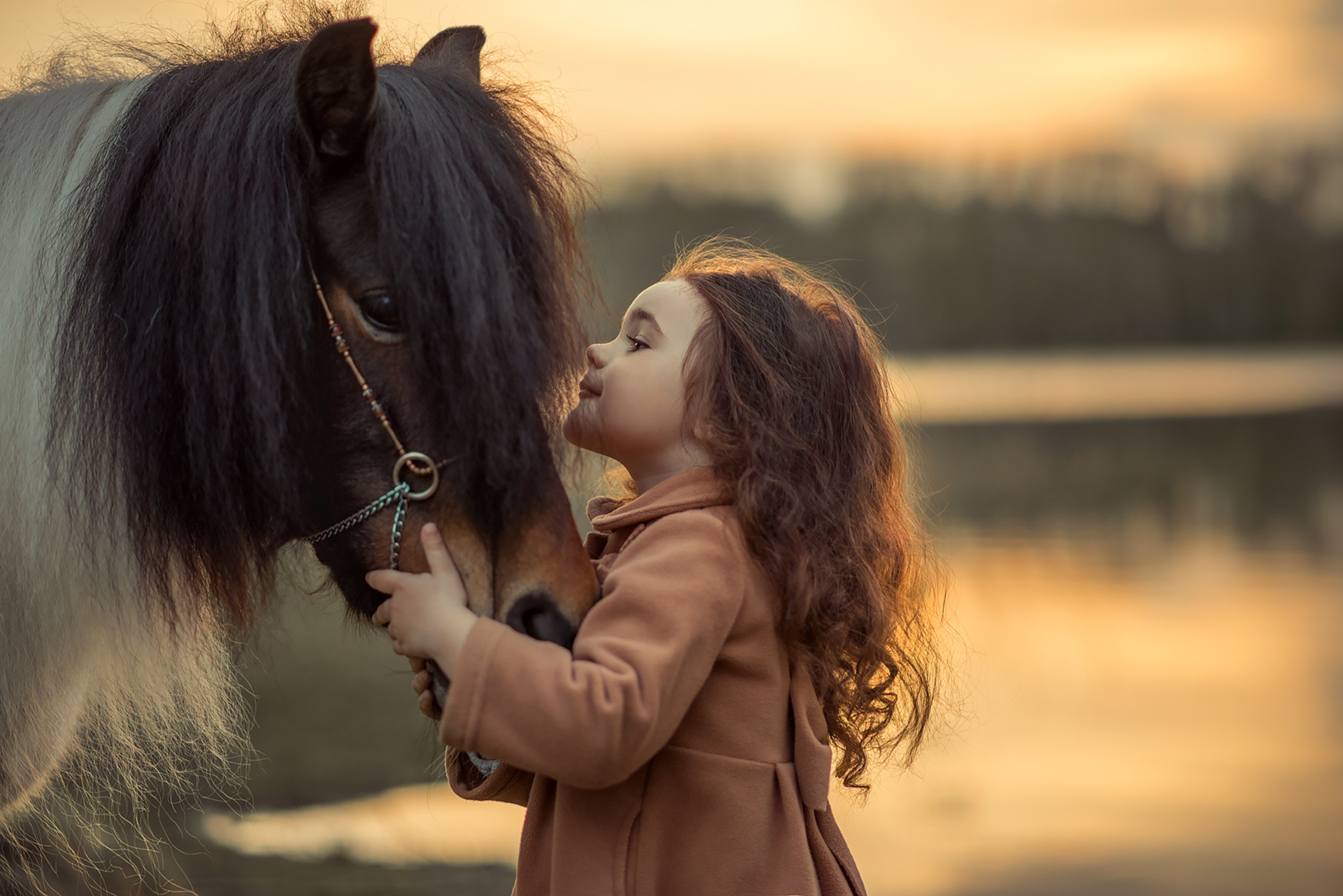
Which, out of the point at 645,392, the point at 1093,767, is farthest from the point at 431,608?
the point at 1093,767

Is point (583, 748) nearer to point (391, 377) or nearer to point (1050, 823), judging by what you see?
point (391, 377)

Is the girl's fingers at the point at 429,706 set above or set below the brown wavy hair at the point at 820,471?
below

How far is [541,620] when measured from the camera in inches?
69.5

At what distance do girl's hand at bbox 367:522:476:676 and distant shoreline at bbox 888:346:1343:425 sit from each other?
1565cm

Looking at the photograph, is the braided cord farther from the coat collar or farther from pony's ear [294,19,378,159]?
pony's ear [294,19,378,159]

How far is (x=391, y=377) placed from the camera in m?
1.78

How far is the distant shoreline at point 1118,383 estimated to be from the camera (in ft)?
92.6

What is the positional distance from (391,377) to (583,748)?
62 centimetres

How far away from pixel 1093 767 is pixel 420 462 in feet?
15.6

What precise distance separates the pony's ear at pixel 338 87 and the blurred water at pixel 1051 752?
107 cm

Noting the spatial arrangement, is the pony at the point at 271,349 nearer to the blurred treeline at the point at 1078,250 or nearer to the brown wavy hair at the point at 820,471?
the brown wavy hair at the point at 820,471

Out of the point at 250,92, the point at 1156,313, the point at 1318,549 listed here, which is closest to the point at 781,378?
the point at 250,92

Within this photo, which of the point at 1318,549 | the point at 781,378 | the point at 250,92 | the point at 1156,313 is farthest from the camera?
the point at 1156,313

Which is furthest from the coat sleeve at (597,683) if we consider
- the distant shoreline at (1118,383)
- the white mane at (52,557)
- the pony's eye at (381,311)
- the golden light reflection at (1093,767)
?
the distant shoreline at (1118,383)
